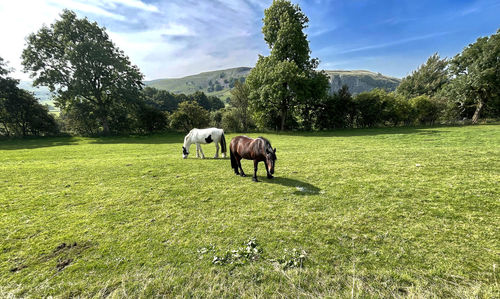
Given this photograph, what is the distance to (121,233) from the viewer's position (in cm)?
350

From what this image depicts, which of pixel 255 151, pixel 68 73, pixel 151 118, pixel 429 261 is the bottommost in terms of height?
pixel 429 261

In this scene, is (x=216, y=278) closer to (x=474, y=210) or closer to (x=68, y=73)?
(x=474, y=210)

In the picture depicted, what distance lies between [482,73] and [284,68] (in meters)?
30.2

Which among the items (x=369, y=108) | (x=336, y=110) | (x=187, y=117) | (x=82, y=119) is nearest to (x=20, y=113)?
(x=82, y=119)

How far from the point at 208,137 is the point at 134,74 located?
3092cm

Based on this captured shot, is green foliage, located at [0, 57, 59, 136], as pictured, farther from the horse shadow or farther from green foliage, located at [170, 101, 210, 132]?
the horse shadow

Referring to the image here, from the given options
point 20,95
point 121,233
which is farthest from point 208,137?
point 20,95

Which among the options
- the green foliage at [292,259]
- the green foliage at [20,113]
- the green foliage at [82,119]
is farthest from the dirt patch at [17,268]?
the green foliage at [20,113]

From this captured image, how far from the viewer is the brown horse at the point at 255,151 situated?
19.8 feet

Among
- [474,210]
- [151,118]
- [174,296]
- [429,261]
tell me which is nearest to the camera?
[174,296]

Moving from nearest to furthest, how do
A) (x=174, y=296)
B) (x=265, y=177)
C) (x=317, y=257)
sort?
(x=174, y=296) → (x=317, y=257) → (x=265, y=177)

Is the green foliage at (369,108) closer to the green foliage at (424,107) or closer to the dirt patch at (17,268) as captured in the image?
the green foliage at (424,107)

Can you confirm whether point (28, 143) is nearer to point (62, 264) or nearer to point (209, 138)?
point (209, 138)

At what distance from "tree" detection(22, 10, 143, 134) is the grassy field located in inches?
1246
